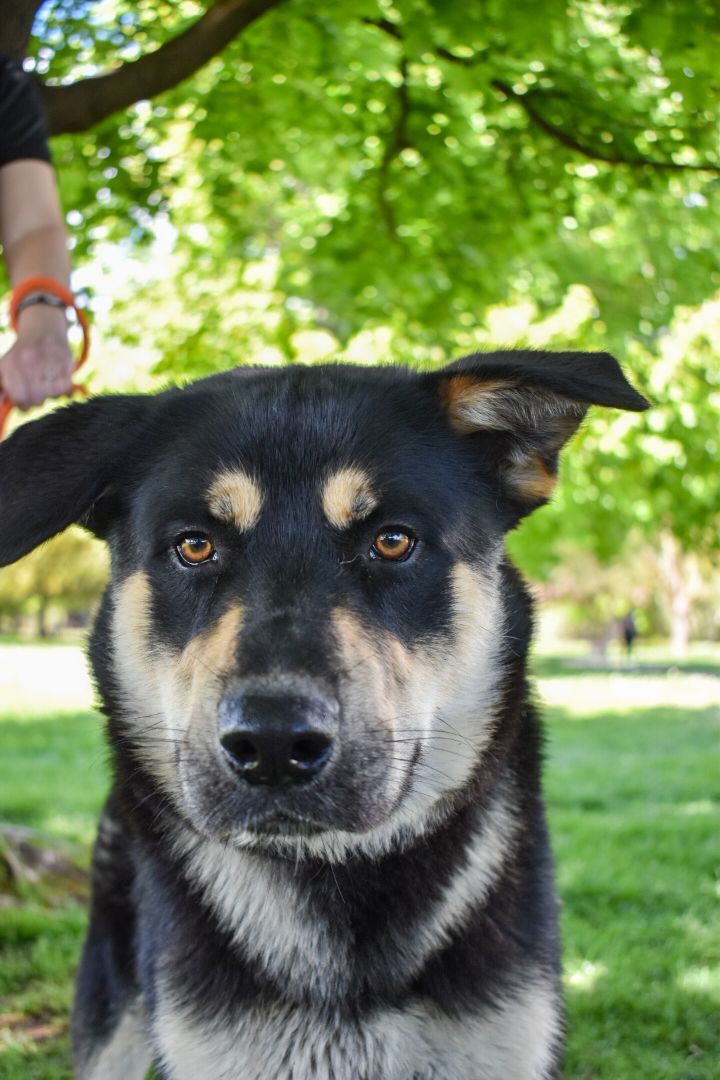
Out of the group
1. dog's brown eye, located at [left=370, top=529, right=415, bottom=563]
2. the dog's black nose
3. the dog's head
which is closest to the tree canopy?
the dog's head

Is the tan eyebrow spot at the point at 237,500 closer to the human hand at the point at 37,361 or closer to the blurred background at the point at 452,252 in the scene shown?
the human hand at the point at 37,361

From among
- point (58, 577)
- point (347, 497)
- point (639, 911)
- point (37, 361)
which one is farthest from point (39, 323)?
point (58, 577)

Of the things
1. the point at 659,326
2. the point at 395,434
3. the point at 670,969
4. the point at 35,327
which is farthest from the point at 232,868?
the point at 659,326

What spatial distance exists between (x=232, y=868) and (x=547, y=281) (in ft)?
22.7

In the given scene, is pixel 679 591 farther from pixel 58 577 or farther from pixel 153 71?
pixel 153 71

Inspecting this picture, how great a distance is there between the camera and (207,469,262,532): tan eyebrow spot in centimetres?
270

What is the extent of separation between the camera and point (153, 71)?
5070 millimetres

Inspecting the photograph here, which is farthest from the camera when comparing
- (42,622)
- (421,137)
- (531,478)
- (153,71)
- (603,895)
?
(42,622)

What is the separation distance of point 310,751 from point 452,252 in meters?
5.67

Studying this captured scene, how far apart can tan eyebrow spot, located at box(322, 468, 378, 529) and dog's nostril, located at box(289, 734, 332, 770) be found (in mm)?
581

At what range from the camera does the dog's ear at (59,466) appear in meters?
2.85

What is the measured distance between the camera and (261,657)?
7.76 ft

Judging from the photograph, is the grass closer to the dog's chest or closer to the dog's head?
the dog's head

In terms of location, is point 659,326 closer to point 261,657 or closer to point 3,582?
point 261,657
